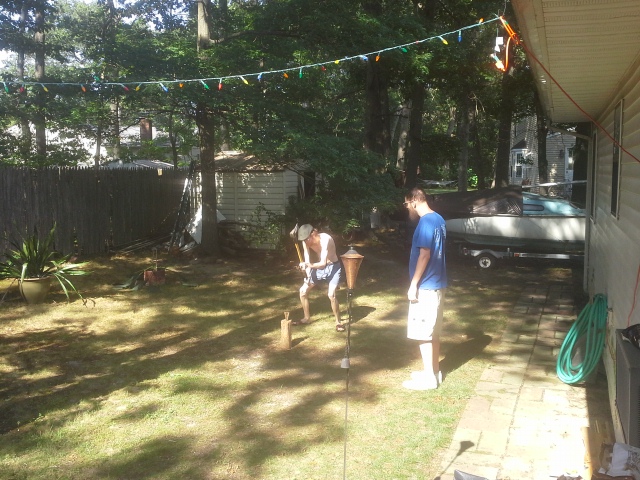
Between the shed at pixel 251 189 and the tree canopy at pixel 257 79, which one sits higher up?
the tree canopy at pixel 257 79

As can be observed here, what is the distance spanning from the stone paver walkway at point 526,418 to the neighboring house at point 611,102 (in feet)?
1.14

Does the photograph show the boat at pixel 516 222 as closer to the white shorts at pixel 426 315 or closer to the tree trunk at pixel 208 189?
the tree trunk at pixel 208 189

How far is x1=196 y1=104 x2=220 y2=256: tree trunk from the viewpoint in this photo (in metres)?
14.4

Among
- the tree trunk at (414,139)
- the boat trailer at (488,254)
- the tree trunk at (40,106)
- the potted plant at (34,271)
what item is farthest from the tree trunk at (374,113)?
the potted plant at (34,271)

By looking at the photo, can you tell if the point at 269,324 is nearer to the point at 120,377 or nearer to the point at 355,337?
the point at 355,337

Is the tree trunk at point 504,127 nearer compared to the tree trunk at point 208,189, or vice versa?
the tree trunk at point 208,189

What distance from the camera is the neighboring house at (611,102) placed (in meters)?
3.50

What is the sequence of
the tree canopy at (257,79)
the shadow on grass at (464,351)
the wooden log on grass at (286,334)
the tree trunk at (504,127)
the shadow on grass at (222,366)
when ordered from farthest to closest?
the tree trunk at (504,127) → the tree canopy at (257,79) → the wooden log on grass at (286,334) → the shadow on grass at (464,351) → the shadow on grass at (222,366)

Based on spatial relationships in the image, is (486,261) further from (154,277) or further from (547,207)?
(154,277)

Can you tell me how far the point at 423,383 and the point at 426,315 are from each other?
26.6 inches

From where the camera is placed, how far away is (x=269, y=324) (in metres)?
9.26

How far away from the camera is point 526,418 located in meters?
5.57

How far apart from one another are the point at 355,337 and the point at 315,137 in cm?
448

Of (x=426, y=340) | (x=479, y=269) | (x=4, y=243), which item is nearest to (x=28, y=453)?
(x=426, y=340)
